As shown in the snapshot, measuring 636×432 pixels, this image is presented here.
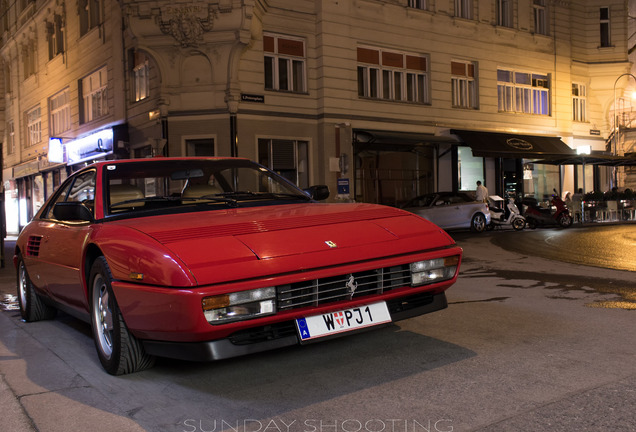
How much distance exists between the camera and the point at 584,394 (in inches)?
119

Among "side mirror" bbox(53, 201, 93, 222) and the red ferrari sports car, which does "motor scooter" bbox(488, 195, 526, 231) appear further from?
"side mirror" bbox(53, 201, 93, 222)

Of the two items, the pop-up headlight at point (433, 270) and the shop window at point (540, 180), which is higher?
the shop window at point (540, 180)

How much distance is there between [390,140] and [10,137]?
25.6 metres

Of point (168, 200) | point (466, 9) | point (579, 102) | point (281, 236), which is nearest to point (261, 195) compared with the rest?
point (168, 200)

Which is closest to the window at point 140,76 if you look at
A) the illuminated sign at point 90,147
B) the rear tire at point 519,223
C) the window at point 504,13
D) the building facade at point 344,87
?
the building facade at point 344,87

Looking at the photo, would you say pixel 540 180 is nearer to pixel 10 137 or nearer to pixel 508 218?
pixel 508 218

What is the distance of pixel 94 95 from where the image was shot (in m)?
23.4

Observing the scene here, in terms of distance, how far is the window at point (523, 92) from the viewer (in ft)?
80.2

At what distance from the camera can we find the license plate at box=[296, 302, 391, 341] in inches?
132

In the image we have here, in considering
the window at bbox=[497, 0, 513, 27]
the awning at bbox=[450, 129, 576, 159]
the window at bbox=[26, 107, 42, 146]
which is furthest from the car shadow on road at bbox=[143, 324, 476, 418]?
the window at bbox=[26, 107, 42, 146]

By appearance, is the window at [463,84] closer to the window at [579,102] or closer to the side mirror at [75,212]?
the window at [579,102]

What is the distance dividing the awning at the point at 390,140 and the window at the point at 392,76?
1.40 metres

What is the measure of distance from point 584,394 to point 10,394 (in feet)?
10.6

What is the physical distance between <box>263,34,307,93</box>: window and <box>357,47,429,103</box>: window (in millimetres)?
2248
